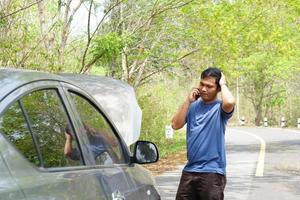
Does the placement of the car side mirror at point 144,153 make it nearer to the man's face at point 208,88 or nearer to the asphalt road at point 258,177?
the man's face at point 208,88

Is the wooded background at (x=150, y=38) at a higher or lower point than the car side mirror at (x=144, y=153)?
higher

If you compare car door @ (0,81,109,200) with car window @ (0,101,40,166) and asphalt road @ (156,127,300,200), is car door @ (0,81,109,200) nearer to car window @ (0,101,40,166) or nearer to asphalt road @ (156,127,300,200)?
car window @ (0,101,40,166)

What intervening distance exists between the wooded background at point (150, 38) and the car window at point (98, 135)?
638 centimetres

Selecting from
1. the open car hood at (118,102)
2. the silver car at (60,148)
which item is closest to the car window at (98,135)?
the silver car at (60,148)

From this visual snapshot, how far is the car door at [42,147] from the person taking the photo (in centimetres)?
257

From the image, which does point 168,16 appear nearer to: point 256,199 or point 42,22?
point 42,22

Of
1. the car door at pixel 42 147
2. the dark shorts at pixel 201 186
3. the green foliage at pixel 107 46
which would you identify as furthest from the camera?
the green foliage at pixel 107 46

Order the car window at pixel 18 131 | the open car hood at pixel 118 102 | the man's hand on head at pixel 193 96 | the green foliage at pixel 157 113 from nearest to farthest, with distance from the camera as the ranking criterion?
the car window at pixel 18 131 < the man's hand on head at pixel 193 96 < the open car hood at pixel 118 102 < the green foliage at pixel 157 113

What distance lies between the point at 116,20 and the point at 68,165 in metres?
13.8

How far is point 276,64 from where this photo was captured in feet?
105

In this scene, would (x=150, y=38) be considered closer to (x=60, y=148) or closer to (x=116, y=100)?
(x=116, y=100)

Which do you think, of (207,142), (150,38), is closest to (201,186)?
(207,142)

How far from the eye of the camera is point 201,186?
521 cm

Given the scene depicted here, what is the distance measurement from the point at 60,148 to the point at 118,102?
13.4 feet
